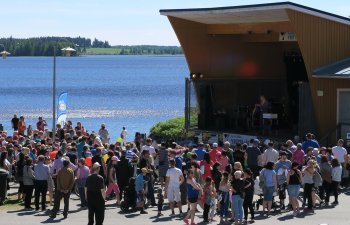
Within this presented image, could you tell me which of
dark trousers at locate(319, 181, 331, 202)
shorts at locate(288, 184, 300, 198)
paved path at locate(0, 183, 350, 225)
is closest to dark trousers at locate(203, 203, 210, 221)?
paved path at locate(0, 183, 350, 225)

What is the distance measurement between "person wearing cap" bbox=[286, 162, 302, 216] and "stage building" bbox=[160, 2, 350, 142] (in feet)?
31.1

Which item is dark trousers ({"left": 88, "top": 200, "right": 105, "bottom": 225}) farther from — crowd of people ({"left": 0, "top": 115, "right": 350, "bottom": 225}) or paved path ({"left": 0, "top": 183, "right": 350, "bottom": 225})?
paved path ({"left": 0, "top": 183, "right": 350, "bottom": 225})

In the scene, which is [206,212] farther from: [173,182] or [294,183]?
[294,183]

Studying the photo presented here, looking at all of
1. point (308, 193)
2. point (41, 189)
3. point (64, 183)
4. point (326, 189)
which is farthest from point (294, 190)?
point (41, 189)

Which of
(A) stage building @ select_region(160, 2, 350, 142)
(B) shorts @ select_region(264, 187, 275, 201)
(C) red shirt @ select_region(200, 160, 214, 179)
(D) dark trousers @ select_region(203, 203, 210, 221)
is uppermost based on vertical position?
(A) stage building @ select_region(160, 2, 350, 142)

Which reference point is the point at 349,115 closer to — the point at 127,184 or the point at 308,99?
A: the point at 308,99

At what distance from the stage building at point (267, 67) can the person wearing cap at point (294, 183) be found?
9.48m

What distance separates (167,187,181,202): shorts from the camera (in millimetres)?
19688

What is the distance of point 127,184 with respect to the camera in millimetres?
21172

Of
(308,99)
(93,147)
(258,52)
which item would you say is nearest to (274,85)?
(258,52)

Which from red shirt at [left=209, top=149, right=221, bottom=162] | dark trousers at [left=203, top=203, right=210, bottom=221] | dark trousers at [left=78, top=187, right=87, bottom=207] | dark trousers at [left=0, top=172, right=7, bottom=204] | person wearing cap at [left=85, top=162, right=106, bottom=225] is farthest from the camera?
red shirt at [left=209, top=149, right=221, bottom=162]

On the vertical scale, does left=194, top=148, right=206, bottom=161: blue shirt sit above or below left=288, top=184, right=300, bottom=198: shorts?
above

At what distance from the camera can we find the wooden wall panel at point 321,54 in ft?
97.1

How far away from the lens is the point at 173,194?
64.7 feet
